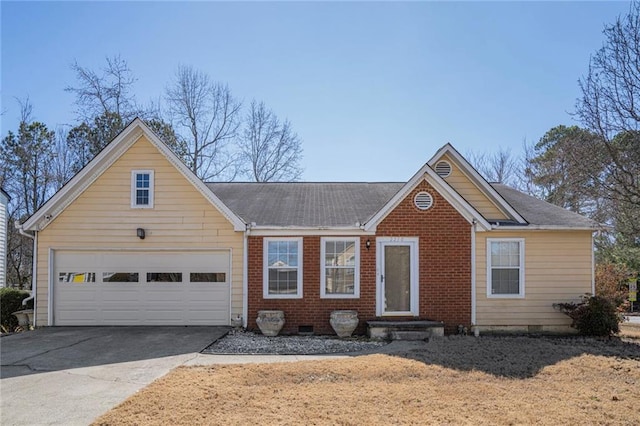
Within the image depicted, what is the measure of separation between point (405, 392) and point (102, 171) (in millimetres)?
9977

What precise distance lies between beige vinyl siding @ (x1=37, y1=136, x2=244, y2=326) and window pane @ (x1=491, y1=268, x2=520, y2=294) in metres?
7.19

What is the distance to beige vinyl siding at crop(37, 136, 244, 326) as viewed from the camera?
1222cm

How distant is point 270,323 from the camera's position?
448 inches

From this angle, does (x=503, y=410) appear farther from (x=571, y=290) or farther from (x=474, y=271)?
(x=571, y=290)

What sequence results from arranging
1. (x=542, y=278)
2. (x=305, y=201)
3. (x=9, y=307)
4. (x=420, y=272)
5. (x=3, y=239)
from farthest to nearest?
1. (x=3, y=239)
2. (x=305, y=201)
3. (x=9, y=307)
4. (x=542, y=278)
5. (x=420, y=272)

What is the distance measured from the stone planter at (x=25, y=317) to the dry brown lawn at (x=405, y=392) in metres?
7.88

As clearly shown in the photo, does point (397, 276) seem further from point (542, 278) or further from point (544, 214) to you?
point (544, 214)

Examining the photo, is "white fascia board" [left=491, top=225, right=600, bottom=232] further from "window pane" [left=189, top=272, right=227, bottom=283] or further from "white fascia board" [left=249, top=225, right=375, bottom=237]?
"window pane" [left=189, top=272, right=227, bottom=283]

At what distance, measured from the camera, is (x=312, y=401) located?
6.06 meters

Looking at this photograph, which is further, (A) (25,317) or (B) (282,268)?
(A) (25,317)

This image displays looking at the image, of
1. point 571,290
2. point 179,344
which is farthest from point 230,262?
point 571,290

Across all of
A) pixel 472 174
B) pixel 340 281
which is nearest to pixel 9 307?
pixel 340 281

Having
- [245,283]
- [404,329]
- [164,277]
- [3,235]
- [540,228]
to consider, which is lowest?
[404,329]

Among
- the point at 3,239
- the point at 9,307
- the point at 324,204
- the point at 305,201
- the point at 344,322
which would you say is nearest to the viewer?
the point at 344,322
